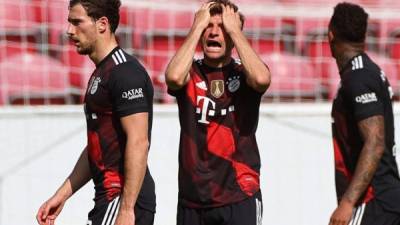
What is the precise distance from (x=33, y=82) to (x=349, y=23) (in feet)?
9.73

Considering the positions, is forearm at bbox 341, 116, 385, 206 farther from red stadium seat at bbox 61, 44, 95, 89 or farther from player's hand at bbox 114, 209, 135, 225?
red stadium seat at bbox 61, 44, 95, 89

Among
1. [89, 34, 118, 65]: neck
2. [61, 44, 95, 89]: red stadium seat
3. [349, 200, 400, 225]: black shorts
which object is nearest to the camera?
[89, 34, 118, 65]: neck

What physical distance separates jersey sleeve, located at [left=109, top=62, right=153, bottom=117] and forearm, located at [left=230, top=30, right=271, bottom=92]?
0.48 meters

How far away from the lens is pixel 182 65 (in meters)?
4.62

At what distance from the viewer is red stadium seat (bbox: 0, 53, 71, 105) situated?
22.9 ft

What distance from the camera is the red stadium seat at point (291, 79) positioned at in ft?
24.3

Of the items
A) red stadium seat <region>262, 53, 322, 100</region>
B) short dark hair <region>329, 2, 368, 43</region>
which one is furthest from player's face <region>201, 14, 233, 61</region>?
red stadium seat <region>262, 53, 322, 100</region>

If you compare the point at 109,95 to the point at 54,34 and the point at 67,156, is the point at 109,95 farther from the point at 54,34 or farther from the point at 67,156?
the point at 54,34

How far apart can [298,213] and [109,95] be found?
285 cm

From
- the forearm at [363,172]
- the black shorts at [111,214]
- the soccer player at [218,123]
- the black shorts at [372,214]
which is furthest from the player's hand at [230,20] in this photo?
the black shorts at [372,214]

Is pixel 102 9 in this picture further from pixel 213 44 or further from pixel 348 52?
pixel 348 52

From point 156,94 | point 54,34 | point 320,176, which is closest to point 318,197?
point 320,176

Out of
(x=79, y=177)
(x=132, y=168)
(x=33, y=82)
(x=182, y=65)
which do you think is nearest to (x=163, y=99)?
(x=33, y=82)

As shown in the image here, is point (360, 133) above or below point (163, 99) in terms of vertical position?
above
